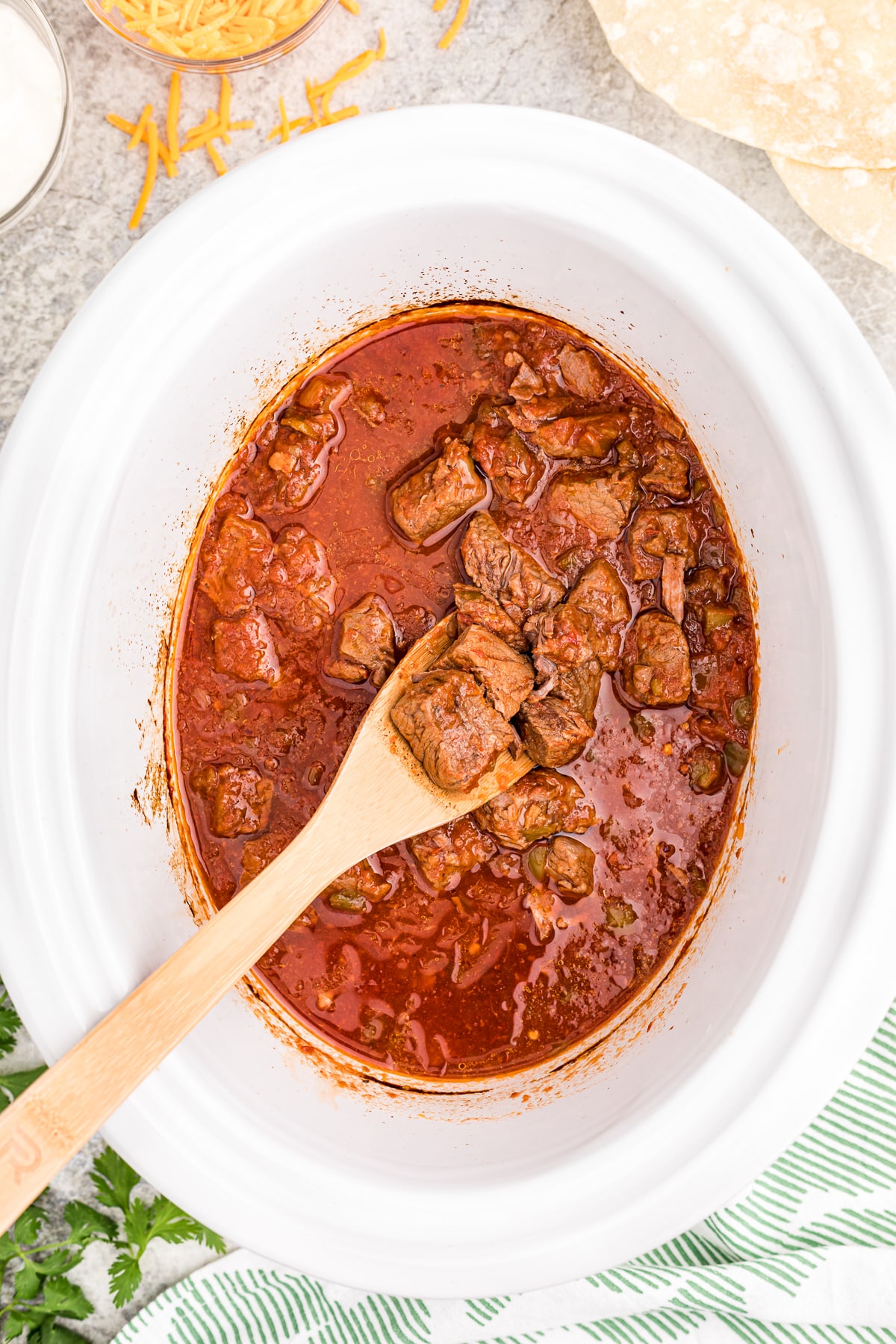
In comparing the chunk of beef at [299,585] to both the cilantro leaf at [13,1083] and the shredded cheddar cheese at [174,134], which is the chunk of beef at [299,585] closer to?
the shredded cheddar cheese at [174,134]

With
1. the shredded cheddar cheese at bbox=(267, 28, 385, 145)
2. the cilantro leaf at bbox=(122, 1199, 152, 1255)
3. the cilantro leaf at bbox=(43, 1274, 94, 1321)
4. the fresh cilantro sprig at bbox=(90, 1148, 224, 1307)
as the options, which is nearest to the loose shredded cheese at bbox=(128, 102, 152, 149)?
the shredded cheddar cheese at bbox=(267, 28, 385, 145)

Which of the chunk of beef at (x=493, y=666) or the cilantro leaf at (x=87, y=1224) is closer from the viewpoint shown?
the chunk of beef at (x=493, y=666)

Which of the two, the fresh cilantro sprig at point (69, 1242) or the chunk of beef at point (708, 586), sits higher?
the chunk of beef at point (708, 586)

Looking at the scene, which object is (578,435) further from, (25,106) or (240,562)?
(25,106)

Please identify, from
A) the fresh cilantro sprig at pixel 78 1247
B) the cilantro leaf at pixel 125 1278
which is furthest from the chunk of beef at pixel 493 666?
the cilantro leaf at pixel 125 1278

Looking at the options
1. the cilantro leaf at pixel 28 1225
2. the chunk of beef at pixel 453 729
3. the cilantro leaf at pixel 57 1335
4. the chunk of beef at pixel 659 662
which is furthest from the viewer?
the cilantro leaf at pixel 57 1335

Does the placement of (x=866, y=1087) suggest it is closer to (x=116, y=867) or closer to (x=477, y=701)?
(x=477, y=701)

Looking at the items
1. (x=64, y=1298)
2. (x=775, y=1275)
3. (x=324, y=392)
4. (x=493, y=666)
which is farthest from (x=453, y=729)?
(x=64, y=1298)
